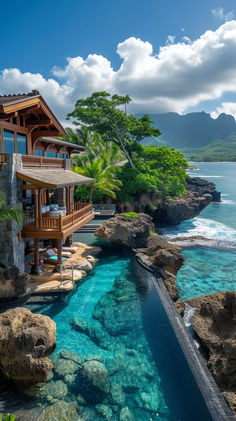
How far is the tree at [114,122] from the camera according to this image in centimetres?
3703

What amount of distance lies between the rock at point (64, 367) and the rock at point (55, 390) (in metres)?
0.37

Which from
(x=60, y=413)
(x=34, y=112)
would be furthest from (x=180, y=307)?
(x=34, y=112)

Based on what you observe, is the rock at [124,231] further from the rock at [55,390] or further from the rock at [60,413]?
the rock at [60,413]

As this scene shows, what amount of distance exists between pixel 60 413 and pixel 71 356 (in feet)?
7.18

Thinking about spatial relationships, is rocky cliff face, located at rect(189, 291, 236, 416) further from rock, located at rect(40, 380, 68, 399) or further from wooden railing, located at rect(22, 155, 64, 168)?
wooden railing, located at rect(22, 155, 64, 168)

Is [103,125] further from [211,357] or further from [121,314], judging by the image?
[211,357]

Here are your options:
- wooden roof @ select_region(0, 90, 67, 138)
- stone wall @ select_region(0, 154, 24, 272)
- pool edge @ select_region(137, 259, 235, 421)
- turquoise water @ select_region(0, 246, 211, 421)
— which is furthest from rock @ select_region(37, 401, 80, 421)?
wooden roof @ select_region(0, 90, 67, 138)

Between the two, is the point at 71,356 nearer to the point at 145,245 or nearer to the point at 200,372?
the point at 200,372

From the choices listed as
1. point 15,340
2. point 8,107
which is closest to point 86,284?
point 15,340

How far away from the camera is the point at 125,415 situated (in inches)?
287

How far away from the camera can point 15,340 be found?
838 cm

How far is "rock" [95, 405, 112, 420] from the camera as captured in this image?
23.6 feet

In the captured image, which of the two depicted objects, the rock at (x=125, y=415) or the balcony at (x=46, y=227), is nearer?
the rock at (x=125, y=415)

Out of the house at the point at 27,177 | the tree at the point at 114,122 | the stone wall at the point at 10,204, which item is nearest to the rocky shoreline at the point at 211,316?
the house at the point at 27,177
